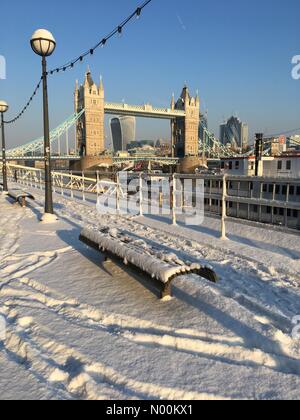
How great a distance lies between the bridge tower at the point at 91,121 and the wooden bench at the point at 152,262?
99.3 m

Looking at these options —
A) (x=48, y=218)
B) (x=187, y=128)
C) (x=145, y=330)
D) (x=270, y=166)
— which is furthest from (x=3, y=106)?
(x=187, y=128)

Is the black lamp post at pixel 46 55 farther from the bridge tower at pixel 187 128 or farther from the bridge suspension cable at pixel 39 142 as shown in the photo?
the bridge tower at pixel 187 128

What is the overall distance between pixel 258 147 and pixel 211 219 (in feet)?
91.6

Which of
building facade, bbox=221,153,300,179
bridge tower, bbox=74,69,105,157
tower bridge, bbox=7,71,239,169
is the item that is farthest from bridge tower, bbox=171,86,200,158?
building facade, bbox=221,153,300,179

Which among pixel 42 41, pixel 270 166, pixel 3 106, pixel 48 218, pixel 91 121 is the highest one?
pixel 91 121

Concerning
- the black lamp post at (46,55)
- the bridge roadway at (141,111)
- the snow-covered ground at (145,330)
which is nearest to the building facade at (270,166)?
the black lamp post at (46,55)

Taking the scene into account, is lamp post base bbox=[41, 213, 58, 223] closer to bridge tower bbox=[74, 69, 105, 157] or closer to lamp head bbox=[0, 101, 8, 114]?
lamp head bbox=[0, 101, 8, 114]

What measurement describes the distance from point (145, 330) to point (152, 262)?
2.39 feet

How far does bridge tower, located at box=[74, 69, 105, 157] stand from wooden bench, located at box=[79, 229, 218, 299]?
99.3m

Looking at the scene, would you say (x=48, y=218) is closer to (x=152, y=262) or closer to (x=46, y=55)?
(x=46, y=55)

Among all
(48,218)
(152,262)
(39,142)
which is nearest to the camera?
(152,262)

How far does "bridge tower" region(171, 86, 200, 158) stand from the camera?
123m

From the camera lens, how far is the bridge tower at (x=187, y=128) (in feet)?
405

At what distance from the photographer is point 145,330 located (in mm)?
2889
